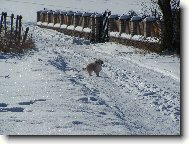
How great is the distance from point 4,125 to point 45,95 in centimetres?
238

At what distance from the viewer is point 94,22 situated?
2897 centimetres

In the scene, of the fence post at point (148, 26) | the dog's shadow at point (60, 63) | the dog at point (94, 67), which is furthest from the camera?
the fence post at point (148, 26)

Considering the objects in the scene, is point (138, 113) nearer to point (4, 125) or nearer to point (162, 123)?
point (162, 123)

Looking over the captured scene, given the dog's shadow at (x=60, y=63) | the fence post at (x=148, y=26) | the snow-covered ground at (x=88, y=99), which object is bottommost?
the snow-covered ground at (x=88, y=99)

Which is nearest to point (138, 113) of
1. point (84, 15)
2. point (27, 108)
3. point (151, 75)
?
point (27, 108)

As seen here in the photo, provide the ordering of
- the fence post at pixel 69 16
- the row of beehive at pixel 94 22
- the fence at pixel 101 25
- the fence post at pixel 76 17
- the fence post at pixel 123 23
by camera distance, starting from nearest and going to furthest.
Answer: the row of beehive at pixel 94 22 < the fence at pixel 101 25 < the fence post at pixel 123 23 < the fence post at pixel 76 17 < the fence post at pixel 69 16

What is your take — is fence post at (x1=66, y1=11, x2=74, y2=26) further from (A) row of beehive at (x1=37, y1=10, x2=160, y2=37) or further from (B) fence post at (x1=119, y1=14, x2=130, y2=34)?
(B) fence post at (x1=119, y1=14, x2=130, y2=34)

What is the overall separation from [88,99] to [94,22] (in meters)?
20.7

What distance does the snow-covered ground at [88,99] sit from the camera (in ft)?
21.4

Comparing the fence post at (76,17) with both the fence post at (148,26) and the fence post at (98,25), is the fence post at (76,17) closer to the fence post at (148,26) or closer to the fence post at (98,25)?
the fence post at (98,25)

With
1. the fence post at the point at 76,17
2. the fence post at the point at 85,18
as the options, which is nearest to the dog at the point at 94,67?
the fence post at the point at 85,18

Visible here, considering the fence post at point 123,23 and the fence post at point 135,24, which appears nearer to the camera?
the fence post at point 135,24

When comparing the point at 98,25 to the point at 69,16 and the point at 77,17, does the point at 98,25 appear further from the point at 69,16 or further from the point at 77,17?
the point at 69,16

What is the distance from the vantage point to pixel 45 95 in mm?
8836
